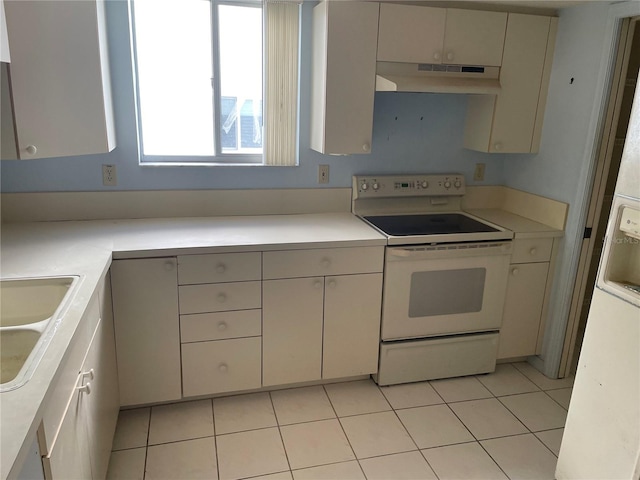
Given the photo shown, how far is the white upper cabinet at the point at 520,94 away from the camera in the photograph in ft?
8.77

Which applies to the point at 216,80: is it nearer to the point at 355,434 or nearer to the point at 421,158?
the point at 421,158

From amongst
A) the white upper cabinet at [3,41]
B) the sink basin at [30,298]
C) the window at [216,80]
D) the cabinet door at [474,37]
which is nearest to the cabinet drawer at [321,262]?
the window at [216,80]

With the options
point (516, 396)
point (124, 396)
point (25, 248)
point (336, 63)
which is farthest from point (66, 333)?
point (516, 396)

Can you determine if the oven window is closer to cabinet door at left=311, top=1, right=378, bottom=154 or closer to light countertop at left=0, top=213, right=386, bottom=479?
light countertop at left=0, top=213, right=386, bottom=479

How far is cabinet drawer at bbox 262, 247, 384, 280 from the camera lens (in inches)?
94.4

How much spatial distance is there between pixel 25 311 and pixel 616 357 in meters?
2.16

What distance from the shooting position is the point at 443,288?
267 cm

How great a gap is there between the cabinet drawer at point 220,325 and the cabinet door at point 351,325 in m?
0.38

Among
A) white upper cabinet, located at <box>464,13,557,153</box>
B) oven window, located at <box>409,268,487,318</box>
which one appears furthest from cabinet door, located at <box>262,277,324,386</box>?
white upper cabinet, located at <box>464,13,557,153</box>

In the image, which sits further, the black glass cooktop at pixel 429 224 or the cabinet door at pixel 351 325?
the black glass cooktop at pixel 429 224

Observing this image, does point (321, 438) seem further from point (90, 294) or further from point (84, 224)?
point (84, 224)

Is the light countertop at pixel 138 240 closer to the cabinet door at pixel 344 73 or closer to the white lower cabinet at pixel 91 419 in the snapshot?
the white lower cabinet at pixel 91 419

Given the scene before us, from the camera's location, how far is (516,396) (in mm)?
2701

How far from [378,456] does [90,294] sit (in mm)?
1446
